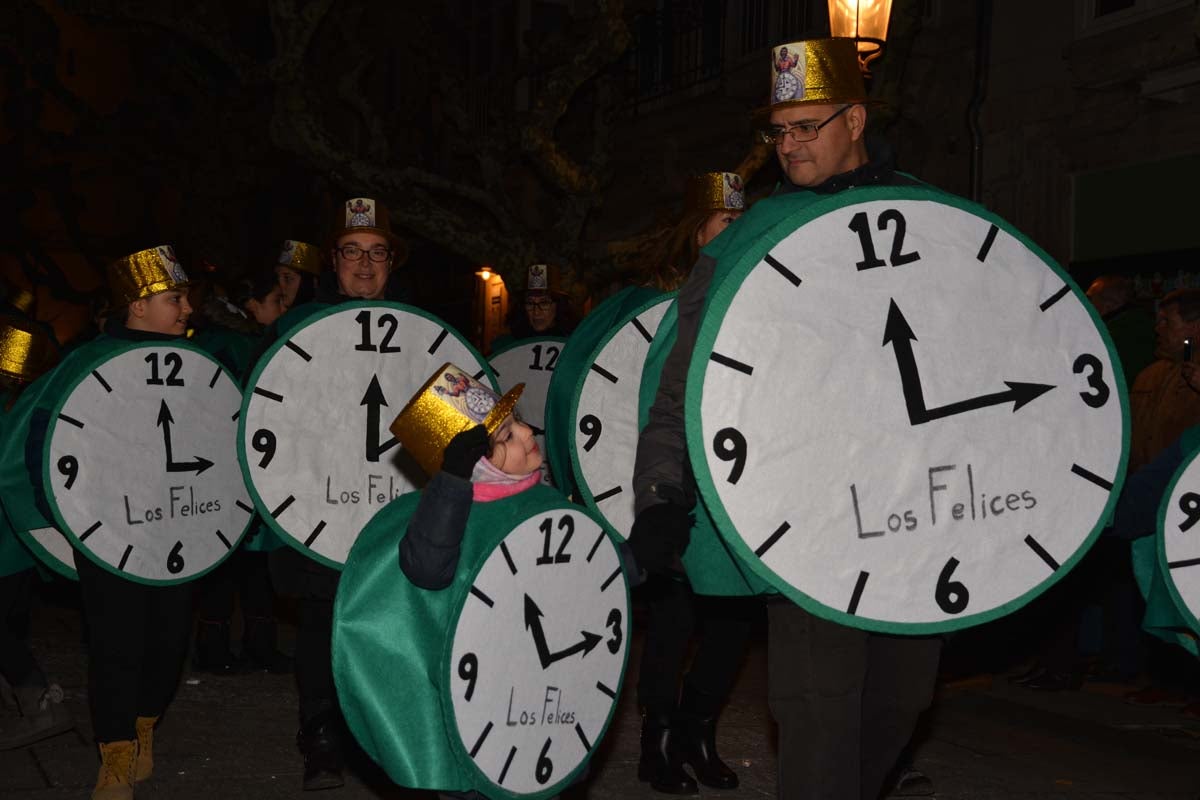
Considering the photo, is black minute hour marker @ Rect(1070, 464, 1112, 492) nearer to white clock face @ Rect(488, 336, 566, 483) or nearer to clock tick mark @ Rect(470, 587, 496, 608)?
clock tick mark @ Rect(470, 587, 496, 608)

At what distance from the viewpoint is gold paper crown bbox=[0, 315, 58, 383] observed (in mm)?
6094

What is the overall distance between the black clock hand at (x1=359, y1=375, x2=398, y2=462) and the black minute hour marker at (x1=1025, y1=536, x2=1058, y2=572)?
2642 millimetres

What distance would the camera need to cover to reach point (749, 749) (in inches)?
240

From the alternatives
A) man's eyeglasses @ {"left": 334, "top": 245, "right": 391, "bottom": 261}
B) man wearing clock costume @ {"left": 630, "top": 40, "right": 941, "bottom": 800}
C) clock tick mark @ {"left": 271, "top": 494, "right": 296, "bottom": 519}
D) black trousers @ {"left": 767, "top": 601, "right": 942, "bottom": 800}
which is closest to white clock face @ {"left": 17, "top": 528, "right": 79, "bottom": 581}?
clock tick mark @ {"left": 271, "top": 494, "right": 296, "bottom": 519}

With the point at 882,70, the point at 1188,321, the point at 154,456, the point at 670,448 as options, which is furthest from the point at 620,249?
the point at 670,448

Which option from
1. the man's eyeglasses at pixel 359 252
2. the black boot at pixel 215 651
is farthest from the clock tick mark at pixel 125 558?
the black boot at pixel 215 651

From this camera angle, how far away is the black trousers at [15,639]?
605cm

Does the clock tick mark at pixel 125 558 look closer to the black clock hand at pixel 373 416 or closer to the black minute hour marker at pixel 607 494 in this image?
the black clock hand at pixel 373 416

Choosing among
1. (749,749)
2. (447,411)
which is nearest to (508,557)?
(447,411)

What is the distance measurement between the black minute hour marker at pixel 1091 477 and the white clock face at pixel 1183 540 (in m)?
1.40

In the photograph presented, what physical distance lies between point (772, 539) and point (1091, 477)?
0.75 meters

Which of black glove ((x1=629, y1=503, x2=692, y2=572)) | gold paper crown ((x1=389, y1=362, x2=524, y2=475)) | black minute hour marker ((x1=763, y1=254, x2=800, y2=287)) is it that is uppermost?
black minute hour marker ((x1=763, y1=254, x2=800, y2=287))

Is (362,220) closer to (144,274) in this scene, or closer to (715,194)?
(144,274)

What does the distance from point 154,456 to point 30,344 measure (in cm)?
111
